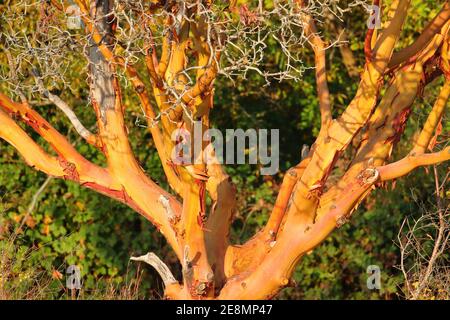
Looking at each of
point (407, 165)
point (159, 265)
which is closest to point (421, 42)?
point (407, 165)

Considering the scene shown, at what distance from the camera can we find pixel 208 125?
6219 mm

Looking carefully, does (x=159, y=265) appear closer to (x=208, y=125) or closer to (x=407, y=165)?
(x=208, y=125)

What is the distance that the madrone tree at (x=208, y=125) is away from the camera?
5902 mm

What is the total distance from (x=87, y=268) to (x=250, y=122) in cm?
236

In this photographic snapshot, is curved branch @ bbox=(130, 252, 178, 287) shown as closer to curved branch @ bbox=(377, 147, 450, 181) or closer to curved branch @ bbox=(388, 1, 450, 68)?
curved branch @ bbox=(377, 147, 450, 181)

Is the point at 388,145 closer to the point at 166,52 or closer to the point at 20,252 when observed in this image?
the point at 166,52

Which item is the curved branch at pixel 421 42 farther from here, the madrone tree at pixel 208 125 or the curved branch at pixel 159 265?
the curved branch at pixel 159 265

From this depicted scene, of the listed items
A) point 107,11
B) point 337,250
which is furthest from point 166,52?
point 337,250

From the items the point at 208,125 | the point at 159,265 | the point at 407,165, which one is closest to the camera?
the point at 407,165

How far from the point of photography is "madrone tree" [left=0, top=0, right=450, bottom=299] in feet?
19.4
